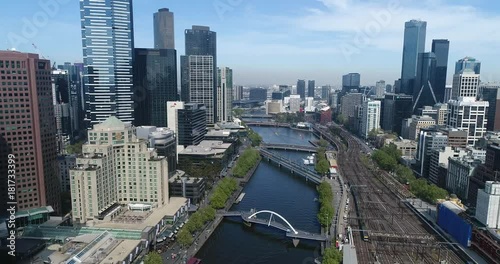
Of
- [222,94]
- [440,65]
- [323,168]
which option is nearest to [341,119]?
[440,65]

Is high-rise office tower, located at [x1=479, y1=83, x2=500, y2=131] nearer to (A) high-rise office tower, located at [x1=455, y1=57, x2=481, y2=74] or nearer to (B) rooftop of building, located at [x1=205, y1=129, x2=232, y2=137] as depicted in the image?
(A) high-rise office tower, located at [x1=455, y1=57, x2=481, y2=74]

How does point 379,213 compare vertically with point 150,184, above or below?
Result: below

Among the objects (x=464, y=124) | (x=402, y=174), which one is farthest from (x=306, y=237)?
(x=464, y=124)

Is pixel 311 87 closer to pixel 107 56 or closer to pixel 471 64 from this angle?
pixel 471 64

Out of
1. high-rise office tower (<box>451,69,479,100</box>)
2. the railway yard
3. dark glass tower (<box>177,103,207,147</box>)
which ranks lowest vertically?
the railway yard

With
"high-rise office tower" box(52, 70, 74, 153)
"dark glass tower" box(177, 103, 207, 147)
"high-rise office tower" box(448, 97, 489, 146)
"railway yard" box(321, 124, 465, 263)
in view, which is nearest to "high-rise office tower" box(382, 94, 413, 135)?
"high-rise office tower" box(448, 97, 489, 146)

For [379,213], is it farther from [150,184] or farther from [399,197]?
[150,184]
